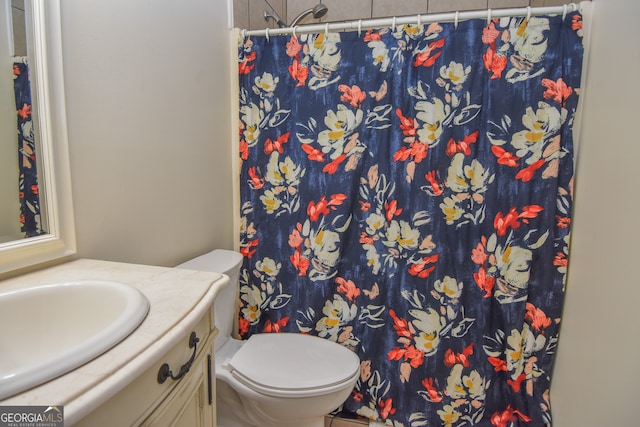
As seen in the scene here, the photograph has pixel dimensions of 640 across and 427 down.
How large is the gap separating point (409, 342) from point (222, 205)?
1.10 m

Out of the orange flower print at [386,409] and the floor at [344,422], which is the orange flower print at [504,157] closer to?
the orange flower print at [386,409]

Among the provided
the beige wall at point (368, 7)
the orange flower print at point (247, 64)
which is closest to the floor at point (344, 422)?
the orange flower print at point (247, 64)

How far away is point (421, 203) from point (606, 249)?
643 millimetres

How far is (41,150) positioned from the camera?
2.74ft

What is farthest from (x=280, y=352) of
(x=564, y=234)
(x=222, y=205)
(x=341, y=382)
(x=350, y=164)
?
(x=564, y=234)

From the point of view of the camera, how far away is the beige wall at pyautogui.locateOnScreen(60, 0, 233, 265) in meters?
0.92

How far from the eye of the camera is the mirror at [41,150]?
0.77m

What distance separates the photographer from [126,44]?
104 centimetres

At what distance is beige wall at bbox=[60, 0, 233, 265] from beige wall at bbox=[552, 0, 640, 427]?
1.49 m

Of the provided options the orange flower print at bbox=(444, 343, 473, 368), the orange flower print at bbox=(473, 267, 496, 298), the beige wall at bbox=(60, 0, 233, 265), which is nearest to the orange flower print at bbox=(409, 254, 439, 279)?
the orange flower print at bbox=(473, 267, 496, 298)

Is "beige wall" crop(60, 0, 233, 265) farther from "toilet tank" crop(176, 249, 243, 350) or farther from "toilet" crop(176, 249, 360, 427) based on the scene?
"toilet" crop(176, 249, 360, 427)

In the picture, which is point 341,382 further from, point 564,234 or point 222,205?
point 564,234

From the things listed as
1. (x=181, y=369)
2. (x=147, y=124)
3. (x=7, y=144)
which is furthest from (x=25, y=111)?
(x=181, y=369)

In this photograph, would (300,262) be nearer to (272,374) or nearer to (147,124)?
(272,374)
